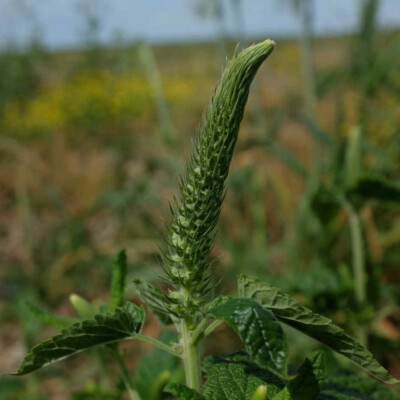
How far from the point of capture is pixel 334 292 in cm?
125

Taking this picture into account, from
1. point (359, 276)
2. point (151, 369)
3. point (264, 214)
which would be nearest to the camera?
point (151, 369)

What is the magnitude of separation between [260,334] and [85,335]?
0.17m

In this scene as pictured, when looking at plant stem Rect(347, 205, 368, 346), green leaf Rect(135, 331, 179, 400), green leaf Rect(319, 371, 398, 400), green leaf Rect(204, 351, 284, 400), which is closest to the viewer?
green leaf Rect(204, 351, 284, 400)

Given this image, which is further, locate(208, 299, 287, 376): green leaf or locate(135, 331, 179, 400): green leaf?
locate(135, 331, 179, 400): green leaf

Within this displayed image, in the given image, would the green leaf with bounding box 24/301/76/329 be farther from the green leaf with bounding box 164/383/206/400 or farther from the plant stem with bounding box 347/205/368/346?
the plant stem with bounding box 347/205/368/346

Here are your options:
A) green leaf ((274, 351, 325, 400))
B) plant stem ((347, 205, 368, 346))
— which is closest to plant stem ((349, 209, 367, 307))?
plant stem ((347, 205, 368, 346))

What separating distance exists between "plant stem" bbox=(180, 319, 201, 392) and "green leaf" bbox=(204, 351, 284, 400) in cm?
1

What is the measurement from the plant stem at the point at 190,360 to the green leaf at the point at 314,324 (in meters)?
0.08

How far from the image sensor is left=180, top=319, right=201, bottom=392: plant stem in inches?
21.0

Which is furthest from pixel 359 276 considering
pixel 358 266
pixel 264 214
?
pixel 264 214

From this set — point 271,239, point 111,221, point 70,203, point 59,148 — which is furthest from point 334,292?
point 59,148

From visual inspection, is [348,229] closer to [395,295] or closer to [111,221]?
[395,295]

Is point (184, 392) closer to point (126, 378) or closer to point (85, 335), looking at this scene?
point (85, 335)

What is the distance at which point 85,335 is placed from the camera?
51 centimetres
